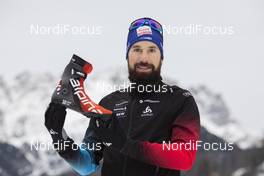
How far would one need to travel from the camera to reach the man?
5.32 metres

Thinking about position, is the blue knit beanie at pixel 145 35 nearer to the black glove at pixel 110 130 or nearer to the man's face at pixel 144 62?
the man's face at pixel 144 62

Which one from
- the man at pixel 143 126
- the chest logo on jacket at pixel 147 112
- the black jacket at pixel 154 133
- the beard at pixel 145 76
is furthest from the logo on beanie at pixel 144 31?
the chest logo on jacket at pixel 147 112

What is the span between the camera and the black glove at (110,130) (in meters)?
5.06

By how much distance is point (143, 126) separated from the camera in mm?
5742

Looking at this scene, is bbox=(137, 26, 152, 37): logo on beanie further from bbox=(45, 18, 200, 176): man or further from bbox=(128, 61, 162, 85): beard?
bbox=(128, 61, 162, 85): beard

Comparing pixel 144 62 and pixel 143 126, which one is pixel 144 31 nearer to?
pixel 144 62

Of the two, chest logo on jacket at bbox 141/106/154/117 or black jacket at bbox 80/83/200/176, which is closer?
black jacket at bbox 80/83/200/176

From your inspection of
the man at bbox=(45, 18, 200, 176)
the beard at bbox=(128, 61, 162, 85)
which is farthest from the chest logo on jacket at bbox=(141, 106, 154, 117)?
the beard at bbox=(128, 61, 162, 85)

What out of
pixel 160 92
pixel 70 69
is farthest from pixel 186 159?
pixel 70 69

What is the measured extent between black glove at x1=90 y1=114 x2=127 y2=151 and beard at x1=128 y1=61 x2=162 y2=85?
856 millimetres

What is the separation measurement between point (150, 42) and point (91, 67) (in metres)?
0.75

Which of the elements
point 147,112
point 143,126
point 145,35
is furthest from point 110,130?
point 145,35

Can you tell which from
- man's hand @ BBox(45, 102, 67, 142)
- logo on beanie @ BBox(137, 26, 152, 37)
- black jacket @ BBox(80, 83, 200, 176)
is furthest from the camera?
logo on beanie @ BBox(137, 26, 152, 37)

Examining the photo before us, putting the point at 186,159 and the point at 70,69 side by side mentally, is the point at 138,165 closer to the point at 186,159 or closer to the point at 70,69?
the point at 186,159
